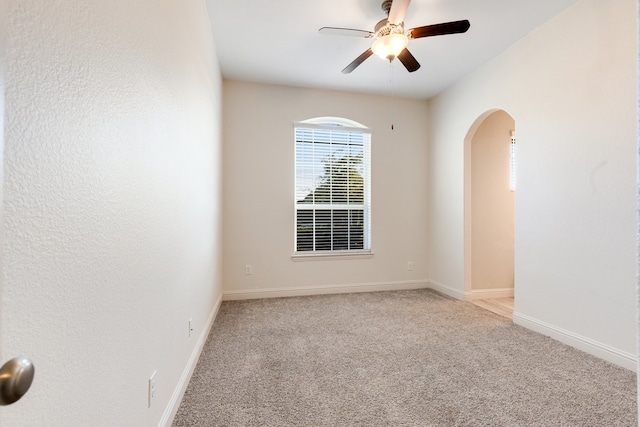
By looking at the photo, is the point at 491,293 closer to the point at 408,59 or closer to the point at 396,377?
the point at 396,377

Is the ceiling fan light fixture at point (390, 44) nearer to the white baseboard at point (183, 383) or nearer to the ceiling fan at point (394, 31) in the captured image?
the ceiling fan at point (394, 31)

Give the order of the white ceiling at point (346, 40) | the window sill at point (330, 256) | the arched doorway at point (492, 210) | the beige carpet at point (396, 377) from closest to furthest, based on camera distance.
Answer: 1. the beige carpet at point (396, 377)
2. the white ceiling at point (346, 40)
3. the arched doorway at point (492, 210)
4. the window sill at point (330, 256)

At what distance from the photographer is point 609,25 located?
2.12m

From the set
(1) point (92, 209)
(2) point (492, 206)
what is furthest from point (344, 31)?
(2) point (492, 206)

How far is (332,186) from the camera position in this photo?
13.3 feet

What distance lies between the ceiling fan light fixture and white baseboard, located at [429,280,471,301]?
9.17ft

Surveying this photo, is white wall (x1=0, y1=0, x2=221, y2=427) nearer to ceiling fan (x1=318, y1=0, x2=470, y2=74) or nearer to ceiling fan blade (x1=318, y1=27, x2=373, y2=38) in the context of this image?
ceiling fan blade (x1=318, y1=27, x2=373, y2=38)

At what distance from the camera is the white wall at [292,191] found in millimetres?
3699

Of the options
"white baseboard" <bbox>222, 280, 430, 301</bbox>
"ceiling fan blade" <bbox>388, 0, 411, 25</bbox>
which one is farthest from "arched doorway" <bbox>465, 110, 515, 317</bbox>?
"ceiling fan blade" <bbox>388, 0, 411, 25</bbox>

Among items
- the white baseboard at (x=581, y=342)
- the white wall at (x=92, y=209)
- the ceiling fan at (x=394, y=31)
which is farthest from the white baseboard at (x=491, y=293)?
the white wall at (x=92, y=209)

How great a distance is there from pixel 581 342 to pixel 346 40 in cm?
317

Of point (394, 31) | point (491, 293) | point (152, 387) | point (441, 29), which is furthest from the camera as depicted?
point (491, 293)

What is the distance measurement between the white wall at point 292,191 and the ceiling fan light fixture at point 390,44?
1645 millimetres

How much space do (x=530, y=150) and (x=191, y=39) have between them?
2884 mm
